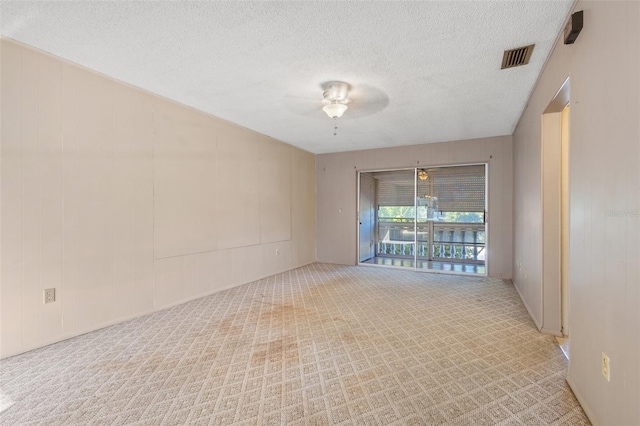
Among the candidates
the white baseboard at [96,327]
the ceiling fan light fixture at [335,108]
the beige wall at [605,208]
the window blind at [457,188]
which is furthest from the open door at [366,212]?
the beige wall at [605,208]

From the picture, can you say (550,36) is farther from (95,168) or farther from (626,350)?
(95,168)

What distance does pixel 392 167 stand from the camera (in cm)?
616

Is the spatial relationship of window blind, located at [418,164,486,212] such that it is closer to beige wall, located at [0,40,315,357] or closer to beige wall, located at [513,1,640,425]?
beige wall, located at [513,1,640,425]

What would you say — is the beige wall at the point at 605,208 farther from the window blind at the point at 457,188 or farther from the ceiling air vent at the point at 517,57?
the window blind at the point at 457,188

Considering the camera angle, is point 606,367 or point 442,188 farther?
point 442,188

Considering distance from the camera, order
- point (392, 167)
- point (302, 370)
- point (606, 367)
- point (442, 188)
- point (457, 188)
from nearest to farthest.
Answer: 1. point (606, 367)
2. point (302, 370)
3. point (457, 188)
4. point (442, 188)
5. point (392, 167)

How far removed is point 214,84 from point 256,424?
10.2ft

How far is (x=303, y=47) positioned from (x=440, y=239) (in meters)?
5.44

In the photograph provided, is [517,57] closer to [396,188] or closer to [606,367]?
[606,367]

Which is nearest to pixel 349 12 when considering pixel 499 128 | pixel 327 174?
pixel 499 128

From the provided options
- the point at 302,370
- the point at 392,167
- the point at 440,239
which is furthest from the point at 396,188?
the point at 302,370

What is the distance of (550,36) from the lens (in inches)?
89.1

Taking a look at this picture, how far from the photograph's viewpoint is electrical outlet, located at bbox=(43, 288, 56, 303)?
2.59 meters

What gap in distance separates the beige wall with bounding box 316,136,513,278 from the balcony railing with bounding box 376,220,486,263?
2.61 feet
